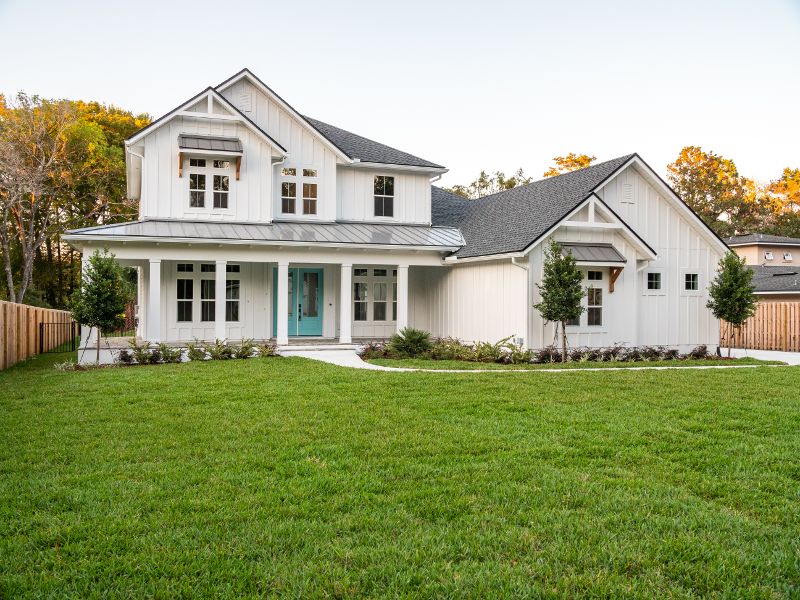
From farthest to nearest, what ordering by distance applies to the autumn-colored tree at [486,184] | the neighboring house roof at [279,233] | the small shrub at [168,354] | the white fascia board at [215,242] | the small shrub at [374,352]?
the autumn-colored tree at [486,184], the neighboring house roof at [279,233], the small shrub at [374,352], the white fascia board at [215,242], the small shrub at [168,354]

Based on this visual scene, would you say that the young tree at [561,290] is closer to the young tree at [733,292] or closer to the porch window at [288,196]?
the young tree at [733,292]

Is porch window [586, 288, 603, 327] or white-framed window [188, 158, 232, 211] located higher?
white-framed window [188, 158, 232, 211]

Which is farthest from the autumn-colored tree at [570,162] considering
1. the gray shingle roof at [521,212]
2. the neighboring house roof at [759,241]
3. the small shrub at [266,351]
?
the small shrub at [266,351]

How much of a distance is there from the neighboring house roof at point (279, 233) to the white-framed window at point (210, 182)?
667 mm

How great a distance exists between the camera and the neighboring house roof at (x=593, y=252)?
17.8 m

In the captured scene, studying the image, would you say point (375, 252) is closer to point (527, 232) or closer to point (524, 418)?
point (527, 232)

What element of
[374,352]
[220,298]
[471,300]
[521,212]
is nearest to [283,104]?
[220,298]

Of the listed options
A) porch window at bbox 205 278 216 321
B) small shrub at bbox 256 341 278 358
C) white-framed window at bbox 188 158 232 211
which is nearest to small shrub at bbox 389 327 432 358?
small shrub at bbox 256 341 278 358

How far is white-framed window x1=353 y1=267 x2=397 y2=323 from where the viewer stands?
72.7ft

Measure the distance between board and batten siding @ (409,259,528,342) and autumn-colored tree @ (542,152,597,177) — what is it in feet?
80.7

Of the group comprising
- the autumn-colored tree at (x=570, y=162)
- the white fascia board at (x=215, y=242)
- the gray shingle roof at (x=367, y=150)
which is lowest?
the white fascia board at (x=215, y=242)

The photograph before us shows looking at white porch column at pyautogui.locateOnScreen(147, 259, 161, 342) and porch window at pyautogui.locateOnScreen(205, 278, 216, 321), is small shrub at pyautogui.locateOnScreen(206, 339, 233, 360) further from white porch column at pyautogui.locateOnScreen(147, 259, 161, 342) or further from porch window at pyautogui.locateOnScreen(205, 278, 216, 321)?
porch window at pyautogui.locateOnScreen(205, 278, 216, 321)

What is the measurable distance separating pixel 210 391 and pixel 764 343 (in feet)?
65.1

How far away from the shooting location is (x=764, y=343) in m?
22.9
